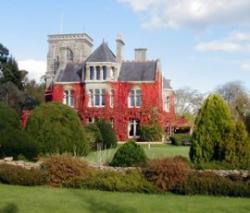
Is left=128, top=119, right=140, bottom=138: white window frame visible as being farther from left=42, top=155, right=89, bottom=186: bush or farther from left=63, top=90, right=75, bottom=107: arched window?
left=42, top=155, right=89, bottom=186: bush

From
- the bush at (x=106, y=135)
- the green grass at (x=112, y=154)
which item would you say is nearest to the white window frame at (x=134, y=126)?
the bush at (x=106, y=135)

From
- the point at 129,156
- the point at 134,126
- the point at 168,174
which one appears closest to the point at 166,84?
the point at 134,126

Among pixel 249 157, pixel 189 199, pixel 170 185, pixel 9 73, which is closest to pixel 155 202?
pixel 189 199

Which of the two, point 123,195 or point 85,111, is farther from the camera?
point 85,111

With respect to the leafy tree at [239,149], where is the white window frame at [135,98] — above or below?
above

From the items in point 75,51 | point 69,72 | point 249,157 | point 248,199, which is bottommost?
point 248,199

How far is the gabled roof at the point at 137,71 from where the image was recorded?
170 ft

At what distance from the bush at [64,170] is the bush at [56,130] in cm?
686

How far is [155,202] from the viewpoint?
40.2 ft

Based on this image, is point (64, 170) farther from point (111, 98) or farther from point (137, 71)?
point (137, 71)

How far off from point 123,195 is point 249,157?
5.15 meters

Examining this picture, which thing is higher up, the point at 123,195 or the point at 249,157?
the point at 249,157

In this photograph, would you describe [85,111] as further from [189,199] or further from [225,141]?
[189,199]

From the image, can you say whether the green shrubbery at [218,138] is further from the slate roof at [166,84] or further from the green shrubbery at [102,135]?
the slate roof at [166,84]
